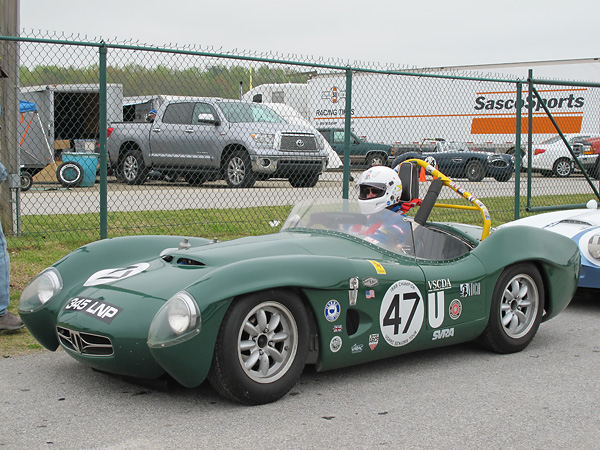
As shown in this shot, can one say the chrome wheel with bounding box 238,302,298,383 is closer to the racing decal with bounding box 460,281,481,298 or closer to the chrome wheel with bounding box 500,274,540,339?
the racing decal with bounding box 460,281,481,298

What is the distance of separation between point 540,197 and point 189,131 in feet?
22.8

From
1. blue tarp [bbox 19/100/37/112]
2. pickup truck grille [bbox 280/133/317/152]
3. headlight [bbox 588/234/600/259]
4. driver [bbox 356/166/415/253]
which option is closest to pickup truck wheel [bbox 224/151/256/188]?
pickup truck grille [bbox 280/133/317/152]

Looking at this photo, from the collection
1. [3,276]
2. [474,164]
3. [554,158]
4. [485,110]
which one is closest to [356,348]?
[3,276]

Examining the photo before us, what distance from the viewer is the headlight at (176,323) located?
3.40 meters

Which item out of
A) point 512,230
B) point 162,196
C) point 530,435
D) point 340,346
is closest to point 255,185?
point 162,196

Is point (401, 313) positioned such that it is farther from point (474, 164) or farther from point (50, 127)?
point (474, 164)

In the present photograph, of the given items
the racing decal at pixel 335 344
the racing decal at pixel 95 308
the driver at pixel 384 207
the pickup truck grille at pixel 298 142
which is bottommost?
the racing decal at pixel 335 344

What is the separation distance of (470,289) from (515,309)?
515mm

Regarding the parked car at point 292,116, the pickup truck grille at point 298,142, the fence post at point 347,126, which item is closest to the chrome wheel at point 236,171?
the pickup truck grille at point 298,142

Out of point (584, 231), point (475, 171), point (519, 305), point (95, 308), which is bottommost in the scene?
point (519, 305)

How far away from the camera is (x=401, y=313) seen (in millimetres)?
4176

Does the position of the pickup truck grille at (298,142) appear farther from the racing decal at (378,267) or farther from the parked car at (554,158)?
the parked car at (554,158)

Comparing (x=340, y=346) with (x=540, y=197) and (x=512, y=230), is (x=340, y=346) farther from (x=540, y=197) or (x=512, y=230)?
(x=540, y=197)

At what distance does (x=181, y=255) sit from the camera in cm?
419
